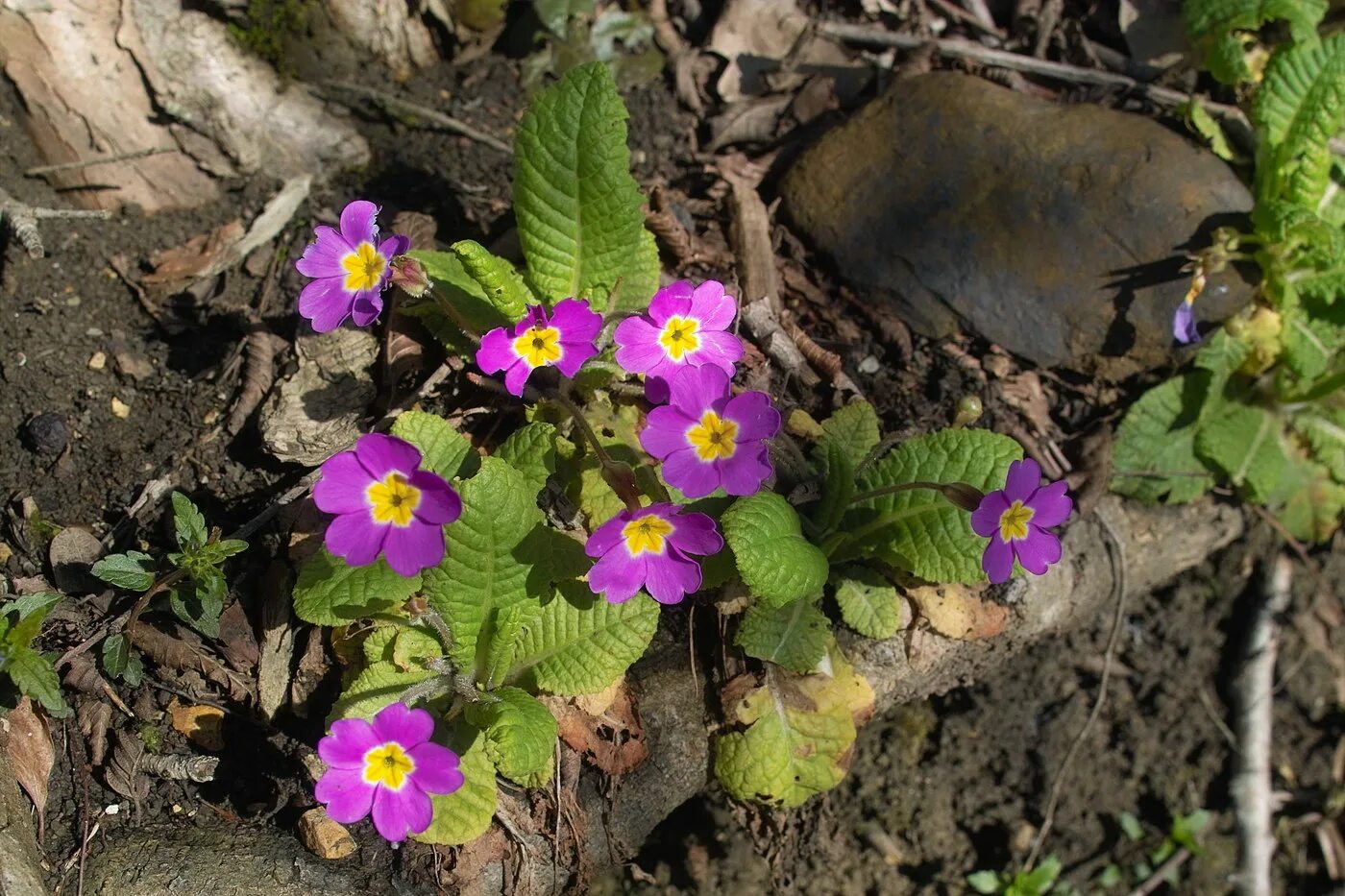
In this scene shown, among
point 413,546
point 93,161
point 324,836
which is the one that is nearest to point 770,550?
point 413,546

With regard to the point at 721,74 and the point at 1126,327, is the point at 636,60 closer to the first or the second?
the point at 721,74

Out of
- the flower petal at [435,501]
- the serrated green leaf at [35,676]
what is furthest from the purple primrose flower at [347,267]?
the serrated green leaf at [35,676]

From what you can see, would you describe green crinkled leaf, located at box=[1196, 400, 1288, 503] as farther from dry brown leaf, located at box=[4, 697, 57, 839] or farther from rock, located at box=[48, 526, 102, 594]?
dry brown leaf, located at box=[4, 697, 57, 839]

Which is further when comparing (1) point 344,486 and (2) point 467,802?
(2) point 467,802

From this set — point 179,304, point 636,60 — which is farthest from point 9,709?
point 636,60

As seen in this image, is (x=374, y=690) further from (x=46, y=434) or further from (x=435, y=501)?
(x=46, y=434)
